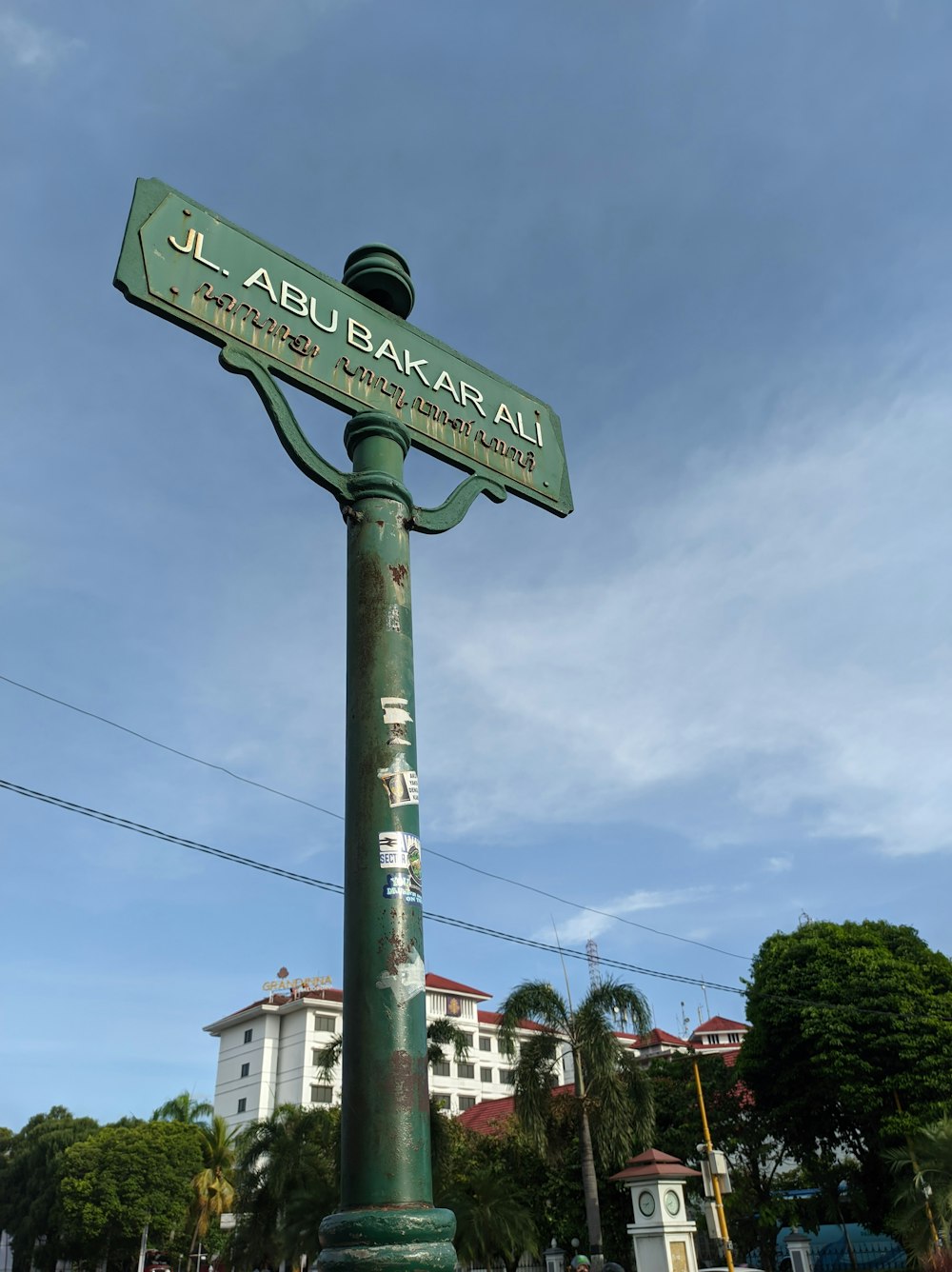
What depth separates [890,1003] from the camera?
86.2 feet

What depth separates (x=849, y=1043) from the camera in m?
26.2

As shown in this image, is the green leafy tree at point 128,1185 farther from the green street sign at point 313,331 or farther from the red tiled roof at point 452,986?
the green street sign at point 313,331

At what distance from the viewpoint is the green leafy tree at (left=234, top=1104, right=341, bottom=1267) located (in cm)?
2656

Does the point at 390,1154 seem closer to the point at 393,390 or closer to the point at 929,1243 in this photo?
the point at 393,390

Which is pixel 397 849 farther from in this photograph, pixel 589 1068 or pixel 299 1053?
pixel 299 1053

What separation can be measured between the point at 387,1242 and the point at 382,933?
2.68 ft

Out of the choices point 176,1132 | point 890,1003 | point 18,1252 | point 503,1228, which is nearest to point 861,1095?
point 890,1003

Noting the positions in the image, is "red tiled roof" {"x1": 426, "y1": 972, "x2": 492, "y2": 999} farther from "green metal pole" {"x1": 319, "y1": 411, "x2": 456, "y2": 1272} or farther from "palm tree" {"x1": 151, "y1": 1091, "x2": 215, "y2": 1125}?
"green metal pole" {"x1": 319, "y1": 411, "x2": 456, "y2": 1272}

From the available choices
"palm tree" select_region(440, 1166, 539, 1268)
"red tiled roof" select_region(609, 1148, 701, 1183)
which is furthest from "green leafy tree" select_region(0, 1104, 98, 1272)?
"red tiled roof" select_region(609, 1148, 701, 1183)

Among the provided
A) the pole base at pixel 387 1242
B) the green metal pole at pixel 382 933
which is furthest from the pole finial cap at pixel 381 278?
the pole base at pixel 387 1242

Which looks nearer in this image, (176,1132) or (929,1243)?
(929,1243)

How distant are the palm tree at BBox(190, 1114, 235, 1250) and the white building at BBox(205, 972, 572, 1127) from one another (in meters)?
10.9

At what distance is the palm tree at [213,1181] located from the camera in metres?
41.2

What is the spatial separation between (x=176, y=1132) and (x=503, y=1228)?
25.2 meters
